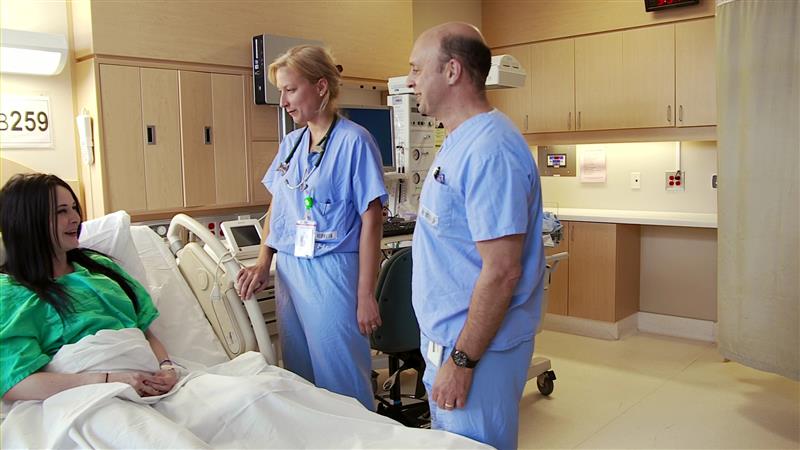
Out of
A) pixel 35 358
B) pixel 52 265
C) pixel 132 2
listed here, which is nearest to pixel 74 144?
pixel 132 2

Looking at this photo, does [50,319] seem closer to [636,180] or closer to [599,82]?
[599,82]

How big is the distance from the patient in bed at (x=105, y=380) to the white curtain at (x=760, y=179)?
2160 mm

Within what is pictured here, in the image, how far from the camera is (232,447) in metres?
1.49

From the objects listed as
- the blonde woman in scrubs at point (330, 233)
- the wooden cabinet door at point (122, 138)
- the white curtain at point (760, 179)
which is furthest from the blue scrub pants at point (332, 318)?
the white curtain at point (760, 179)

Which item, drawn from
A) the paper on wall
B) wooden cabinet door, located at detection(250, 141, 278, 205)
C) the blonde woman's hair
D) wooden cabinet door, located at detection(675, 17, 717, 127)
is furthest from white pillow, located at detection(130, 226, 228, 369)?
the paper on wall

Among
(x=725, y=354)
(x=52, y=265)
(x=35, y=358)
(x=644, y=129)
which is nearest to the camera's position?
(x=35, y=358)

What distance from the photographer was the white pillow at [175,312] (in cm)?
217

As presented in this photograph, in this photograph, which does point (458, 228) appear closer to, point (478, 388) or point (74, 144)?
point (478, 388)

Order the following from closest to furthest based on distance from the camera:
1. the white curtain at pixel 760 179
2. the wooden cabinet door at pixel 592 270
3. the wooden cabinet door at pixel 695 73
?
the white curtain at pixel 760 179 → the wooden cabinet door at pixel 695 73 → the wooden cabinet door at pixel 592 270

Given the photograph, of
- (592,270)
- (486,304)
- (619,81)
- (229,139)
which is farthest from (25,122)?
(619,81)

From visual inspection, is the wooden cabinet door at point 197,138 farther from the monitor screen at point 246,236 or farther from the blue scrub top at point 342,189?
the blue scrub top at point 342,189

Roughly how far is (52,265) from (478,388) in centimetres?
118

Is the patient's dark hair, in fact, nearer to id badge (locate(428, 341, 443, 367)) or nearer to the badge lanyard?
the badge lanyard

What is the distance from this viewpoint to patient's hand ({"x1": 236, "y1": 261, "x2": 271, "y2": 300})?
86.4 inches
